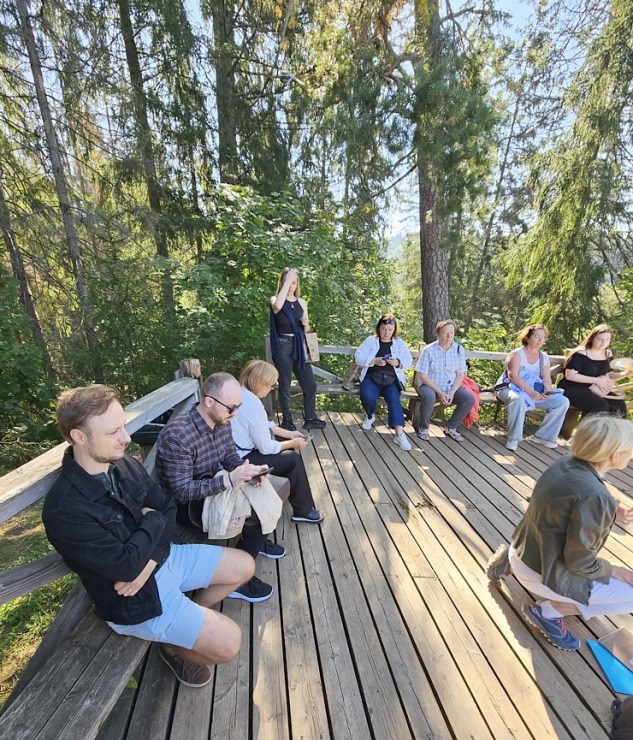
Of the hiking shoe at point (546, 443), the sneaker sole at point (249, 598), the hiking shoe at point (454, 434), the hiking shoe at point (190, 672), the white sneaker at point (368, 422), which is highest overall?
the hiking shoe at point (190, 672)

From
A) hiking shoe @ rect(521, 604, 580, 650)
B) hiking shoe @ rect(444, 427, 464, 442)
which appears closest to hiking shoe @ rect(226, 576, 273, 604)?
hiking shoe @ rect(521, 604, 580, 650)

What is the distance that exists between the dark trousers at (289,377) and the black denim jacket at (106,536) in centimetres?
245

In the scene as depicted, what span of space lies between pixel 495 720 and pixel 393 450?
2.36 meters

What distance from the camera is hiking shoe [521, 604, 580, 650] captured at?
1.70 m

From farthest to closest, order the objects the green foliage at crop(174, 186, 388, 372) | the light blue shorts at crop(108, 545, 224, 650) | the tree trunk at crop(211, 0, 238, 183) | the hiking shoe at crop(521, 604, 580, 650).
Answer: the tree trunk at crop(211, 0, 238, 183)
the green foliage at crop(174, 186, 388, 372)
the hiking shoe at crop(521, 604, 580, 650)
the light blue shorts at crop(108, 545, 224, 650)

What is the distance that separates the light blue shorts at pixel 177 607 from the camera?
1.36 meters

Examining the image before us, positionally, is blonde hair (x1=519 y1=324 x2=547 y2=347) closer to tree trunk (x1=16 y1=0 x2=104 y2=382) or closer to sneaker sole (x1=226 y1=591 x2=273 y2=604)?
sneaker sole (x1=226 y1=591 x2=273 y2=604)

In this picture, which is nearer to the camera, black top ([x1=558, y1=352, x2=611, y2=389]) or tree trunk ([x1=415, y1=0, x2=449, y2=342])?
black top ([x1=558, y1=352, x2=611, y2=389])

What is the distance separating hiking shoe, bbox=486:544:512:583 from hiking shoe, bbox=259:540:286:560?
1.20 meters

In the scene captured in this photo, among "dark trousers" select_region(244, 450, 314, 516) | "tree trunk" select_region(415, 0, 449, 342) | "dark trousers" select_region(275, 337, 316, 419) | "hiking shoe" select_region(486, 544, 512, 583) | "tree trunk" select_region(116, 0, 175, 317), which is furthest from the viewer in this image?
"tree trunk" select_region(116, 0, 175, 317)

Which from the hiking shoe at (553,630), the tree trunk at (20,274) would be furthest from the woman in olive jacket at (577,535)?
the tree trunk at (20,274)

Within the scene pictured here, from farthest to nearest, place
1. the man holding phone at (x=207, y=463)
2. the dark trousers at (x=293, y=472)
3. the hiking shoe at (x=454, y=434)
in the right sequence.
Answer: the hiking shoe at (x=454, y=434)
the dark trousers at (x=293, y=472)
the man holding phone at (x=207, y=463)

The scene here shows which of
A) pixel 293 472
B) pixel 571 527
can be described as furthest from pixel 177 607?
pixel 571 527

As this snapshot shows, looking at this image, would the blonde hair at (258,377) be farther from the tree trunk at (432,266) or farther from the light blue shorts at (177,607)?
the tree trunk at (432,266)
